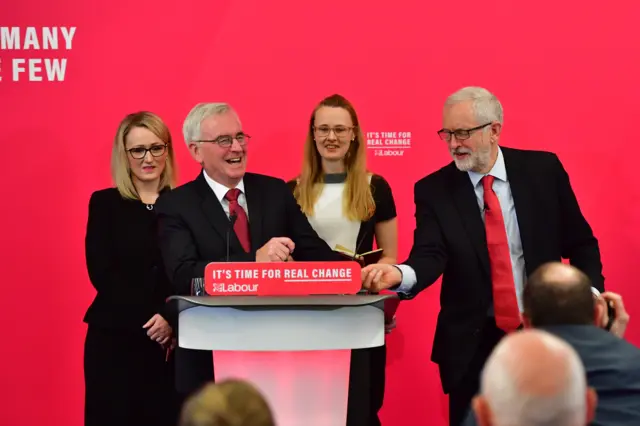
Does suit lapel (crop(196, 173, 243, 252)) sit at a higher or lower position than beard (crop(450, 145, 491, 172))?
lower

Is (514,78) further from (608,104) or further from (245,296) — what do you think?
(245,296)

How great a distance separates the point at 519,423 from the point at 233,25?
3859 mm

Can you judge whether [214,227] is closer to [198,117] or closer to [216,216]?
[216,216]

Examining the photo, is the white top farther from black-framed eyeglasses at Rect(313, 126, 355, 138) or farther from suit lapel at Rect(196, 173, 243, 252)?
suit lapel at Rect(196, 173, 243, 252)

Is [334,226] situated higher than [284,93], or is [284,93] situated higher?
[284,93]

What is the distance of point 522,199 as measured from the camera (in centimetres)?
364

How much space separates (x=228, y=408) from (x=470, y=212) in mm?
2323

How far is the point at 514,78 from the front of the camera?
5.12 m

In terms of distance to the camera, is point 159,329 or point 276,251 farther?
point 159,329

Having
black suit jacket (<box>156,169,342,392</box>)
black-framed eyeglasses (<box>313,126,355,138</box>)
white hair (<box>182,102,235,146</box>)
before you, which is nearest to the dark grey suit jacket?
black suit jacket (<box>156,169,342,392</box>)

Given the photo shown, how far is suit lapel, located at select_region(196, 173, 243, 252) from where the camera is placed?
3411 mm

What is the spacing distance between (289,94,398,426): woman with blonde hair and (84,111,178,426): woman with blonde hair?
2.25 feet

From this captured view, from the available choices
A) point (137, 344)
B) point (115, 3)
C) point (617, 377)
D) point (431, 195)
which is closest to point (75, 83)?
point (115, 3)

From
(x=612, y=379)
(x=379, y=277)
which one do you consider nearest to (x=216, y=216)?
(x=379, y=277)
